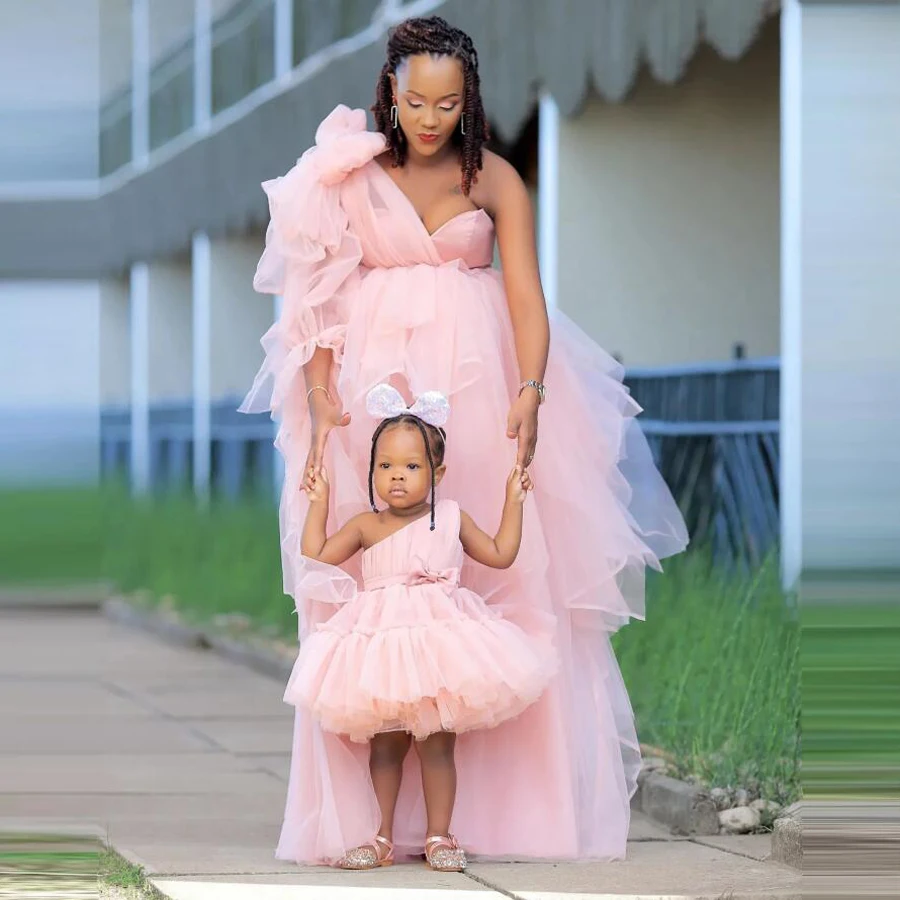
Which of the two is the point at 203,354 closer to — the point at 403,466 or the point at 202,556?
the point at 202,556

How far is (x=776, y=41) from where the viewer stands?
38.0 feet

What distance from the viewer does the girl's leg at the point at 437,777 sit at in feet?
15.7

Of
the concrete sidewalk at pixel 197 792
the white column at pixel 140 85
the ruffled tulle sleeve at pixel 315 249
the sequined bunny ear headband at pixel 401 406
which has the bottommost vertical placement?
the concrete sidewalk at pixel 197 792

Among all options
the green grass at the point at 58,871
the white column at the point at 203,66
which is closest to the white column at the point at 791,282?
the green grass at the point at 58,871

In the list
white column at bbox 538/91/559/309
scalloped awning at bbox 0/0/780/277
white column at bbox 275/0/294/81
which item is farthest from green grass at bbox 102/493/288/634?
white column at bbox 275/0/294/81

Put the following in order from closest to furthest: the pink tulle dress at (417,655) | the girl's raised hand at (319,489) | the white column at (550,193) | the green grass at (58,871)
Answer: the green grass at (58,871) → the pink tulle dress at (417,655) → the girl's raised hand at (319,489) → the white column at (550,193)

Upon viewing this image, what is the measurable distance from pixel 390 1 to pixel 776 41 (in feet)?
8.27

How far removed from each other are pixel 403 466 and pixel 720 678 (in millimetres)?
1906

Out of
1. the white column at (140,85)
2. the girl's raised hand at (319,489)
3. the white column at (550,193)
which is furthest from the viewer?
the white column at (140,85)

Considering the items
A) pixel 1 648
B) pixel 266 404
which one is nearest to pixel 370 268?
pixel 266 404

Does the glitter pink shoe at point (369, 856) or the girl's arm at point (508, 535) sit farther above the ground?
the girl's arm at point (508, 535)

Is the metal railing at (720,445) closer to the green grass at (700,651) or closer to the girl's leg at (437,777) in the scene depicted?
the green grass at (700,651)

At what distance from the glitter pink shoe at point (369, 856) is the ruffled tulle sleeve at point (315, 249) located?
3.88 feet

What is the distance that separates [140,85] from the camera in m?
21.3
